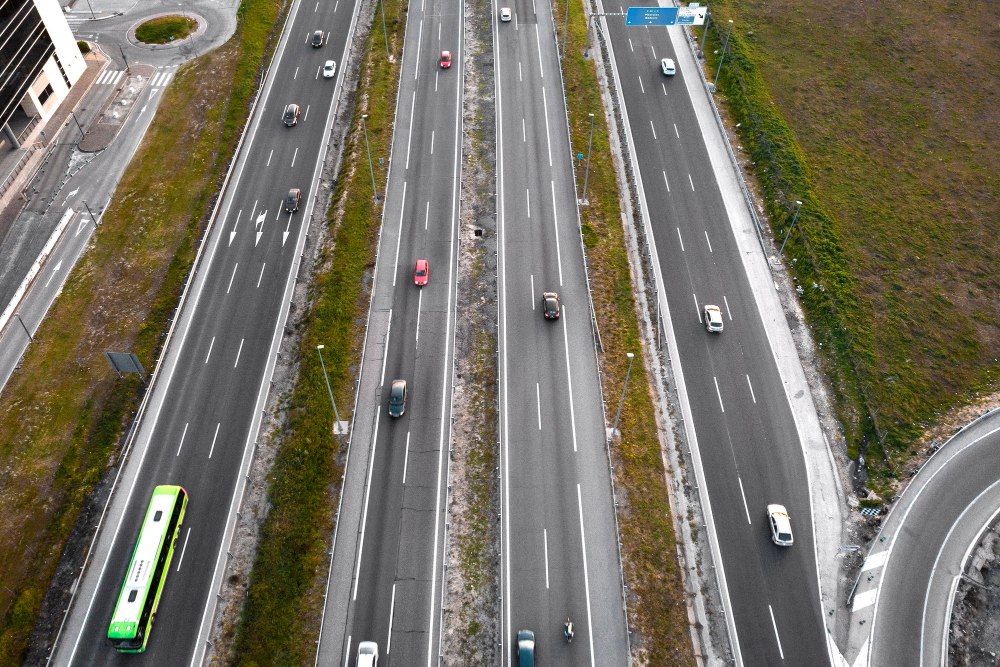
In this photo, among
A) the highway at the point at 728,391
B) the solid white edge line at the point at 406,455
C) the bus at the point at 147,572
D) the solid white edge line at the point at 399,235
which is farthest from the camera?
the solid white edge line at the point at 399,235

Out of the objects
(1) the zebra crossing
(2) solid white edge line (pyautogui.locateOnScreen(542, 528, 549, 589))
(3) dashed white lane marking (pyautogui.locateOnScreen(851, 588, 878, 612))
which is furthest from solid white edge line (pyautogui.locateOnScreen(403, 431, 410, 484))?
(1) the zebra crossing

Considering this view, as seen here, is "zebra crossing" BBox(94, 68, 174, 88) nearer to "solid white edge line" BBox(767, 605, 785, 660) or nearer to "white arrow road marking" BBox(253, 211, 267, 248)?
"white arrow road marking" BBox(253, 211, 267, 248)

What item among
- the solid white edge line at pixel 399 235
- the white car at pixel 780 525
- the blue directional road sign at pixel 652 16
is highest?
the blue directional road sign at pixel 652 16

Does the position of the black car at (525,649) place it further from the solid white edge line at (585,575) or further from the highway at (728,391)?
the highway at (728,391)

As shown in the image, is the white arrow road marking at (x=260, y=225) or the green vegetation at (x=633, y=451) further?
the white arrow road marking at (x=260, y=225)

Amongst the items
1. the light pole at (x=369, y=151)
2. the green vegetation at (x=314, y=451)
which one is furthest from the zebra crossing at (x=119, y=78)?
the green vegetation at (x=314, y=451)

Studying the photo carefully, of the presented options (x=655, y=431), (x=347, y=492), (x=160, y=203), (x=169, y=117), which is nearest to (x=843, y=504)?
(x=655, y=431)
